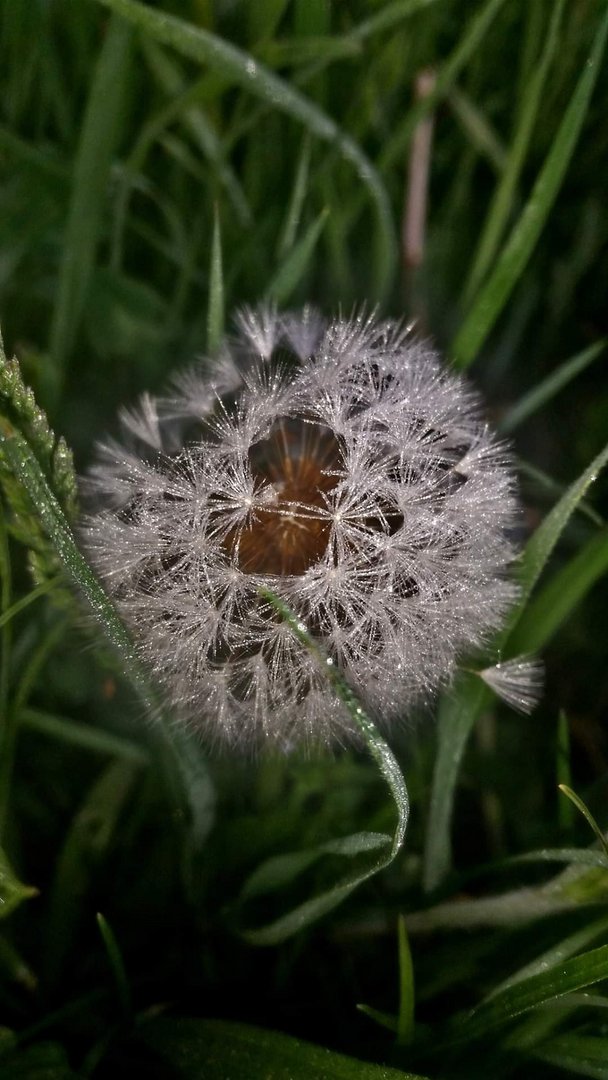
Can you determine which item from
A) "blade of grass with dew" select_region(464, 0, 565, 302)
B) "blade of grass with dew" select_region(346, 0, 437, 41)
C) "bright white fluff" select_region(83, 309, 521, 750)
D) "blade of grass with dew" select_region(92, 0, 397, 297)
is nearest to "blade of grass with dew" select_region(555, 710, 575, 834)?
"bright white fluff" select_region(83, 309, 521, 750)

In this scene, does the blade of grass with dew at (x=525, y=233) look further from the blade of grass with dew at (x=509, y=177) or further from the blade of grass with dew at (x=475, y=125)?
the blade of grass with dew at (x=475, y=125)

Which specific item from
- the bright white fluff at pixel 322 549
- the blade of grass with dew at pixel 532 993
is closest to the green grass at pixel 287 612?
the blade of grass with dew at pixel 532 993

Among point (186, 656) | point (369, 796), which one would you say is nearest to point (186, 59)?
point (186, 656)

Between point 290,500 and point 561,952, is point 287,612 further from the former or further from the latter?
point 561,952

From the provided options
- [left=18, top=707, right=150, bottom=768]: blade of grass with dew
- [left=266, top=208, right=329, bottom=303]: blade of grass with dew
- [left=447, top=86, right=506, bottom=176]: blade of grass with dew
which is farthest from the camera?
[left=447, top=86, right=506, bottom=176]: blade of grass with dew

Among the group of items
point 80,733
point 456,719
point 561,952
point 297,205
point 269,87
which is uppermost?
point 269,87

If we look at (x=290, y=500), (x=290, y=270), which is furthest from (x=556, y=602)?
(x=290, y=270)

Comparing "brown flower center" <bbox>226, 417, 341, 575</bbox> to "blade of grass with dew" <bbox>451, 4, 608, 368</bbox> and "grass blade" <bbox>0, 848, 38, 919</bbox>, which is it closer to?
"blade of grass with dew" <bbox>451, 4, 608, 368</bbox>
